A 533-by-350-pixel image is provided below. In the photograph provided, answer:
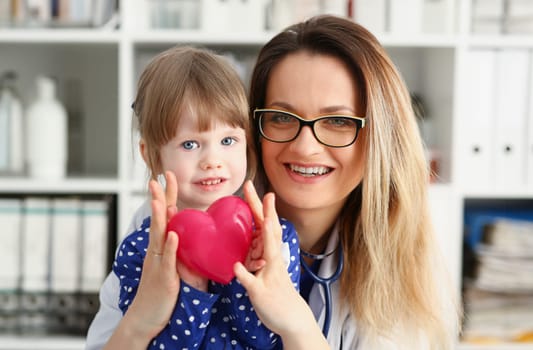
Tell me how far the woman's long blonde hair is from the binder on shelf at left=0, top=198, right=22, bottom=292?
3.28 feet

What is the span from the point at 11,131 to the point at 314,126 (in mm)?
1158

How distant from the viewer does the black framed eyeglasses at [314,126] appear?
1242 millimetres

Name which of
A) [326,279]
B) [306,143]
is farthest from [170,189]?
[326,279]

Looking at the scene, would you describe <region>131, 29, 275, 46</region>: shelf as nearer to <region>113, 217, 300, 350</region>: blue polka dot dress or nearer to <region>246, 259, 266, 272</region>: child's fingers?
<region>113, 217, 300, 350</region>: blue polka dot dress

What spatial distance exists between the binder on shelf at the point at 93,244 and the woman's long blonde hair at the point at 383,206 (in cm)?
82

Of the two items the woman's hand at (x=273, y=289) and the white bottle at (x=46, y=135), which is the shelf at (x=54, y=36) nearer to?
the white bottle at (x=46, y=135)

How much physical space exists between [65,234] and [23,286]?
0.20 meters

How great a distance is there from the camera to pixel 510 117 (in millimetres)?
2043

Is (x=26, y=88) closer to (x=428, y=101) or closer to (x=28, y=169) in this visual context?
(x=28, y=169)

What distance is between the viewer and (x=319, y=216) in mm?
1389

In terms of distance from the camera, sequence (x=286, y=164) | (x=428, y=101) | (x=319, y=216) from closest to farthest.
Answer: (x=286, y=164) < (x=319, y=216) < (x=428, y=101)

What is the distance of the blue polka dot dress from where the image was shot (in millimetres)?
982

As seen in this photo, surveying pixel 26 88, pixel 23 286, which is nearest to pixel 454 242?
pixel 23 286

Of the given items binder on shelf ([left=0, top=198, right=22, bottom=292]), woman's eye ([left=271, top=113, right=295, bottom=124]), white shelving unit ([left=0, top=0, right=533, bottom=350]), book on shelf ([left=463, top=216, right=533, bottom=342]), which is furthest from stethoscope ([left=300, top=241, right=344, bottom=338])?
binder on shelf ([left=0, top=198, right=22, bottom=292])
